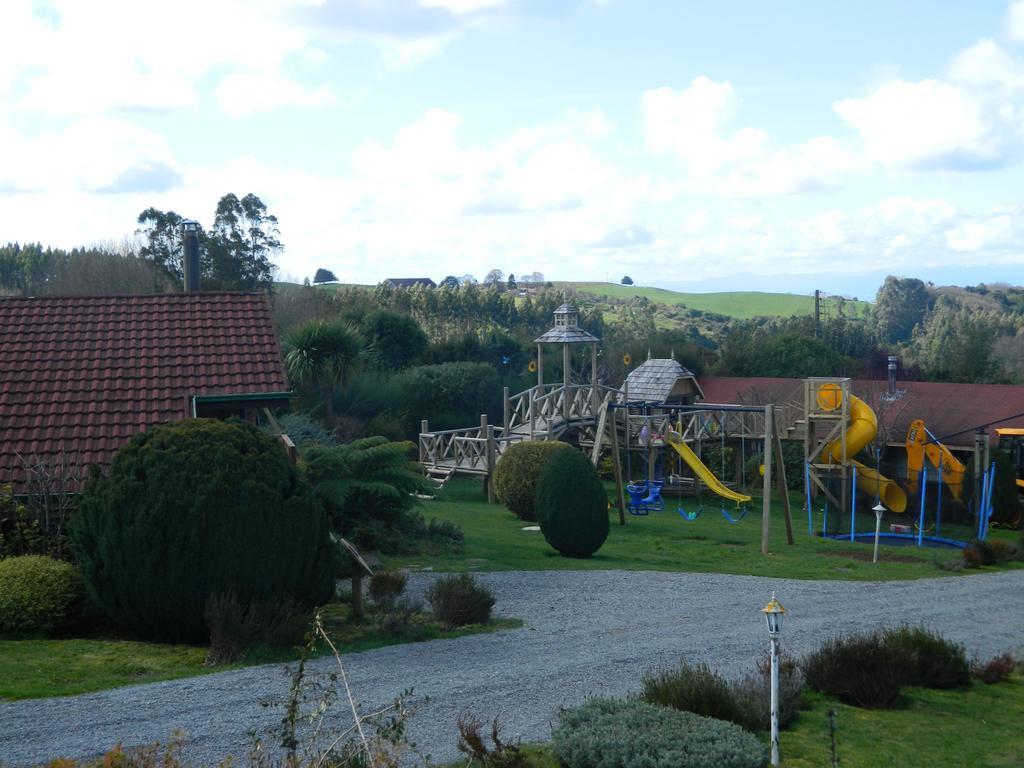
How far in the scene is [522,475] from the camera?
25016 millimetres

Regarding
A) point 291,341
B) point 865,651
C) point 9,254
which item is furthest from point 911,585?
point 9,254

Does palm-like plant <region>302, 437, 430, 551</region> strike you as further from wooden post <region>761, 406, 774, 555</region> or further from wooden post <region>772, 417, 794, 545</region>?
wooden post <region>772, 417, 794, 545</region>

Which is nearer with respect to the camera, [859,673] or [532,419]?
[859,673]

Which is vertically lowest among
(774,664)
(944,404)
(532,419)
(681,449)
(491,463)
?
(491,463)

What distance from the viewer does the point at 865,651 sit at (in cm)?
1011

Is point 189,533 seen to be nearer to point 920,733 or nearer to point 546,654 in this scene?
point 546,654

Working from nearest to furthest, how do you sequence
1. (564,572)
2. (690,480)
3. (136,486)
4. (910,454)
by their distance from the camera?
(136,486), (564,572), (910,454), (690,480)

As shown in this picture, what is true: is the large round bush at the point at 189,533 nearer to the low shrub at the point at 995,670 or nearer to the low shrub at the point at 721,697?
the low shrub at the point at 721,697

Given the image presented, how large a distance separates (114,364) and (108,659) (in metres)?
5.51

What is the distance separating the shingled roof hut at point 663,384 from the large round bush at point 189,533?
87.6ft

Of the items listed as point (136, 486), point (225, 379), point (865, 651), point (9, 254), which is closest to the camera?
point (865, 651)

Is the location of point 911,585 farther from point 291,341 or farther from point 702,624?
point 291,341

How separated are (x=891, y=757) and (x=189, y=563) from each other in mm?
6734

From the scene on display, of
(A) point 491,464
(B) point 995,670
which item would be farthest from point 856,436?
(B) point 995,670
